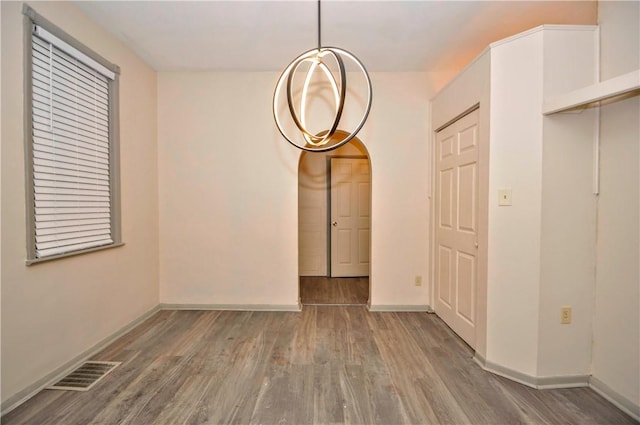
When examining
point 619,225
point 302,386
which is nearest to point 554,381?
point 619,225

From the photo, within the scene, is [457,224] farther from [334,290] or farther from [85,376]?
[85,376]

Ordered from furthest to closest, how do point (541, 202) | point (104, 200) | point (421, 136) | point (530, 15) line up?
1. point (421, 136)
2. point (104, 200)
3. point (530, 15)
4. point (541, 202)

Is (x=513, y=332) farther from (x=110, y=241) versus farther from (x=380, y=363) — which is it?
(x=110, y=241)

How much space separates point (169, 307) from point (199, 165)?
1.65 metres

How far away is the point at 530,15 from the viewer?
2391mm

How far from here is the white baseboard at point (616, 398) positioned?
5.77 ft

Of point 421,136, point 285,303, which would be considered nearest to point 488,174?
point 421,136

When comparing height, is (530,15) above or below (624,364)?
above

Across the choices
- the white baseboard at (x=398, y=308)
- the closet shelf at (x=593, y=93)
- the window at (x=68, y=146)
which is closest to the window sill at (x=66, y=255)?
the window at (x=68, y=146)

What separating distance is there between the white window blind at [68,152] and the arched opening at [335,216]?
2.85 m

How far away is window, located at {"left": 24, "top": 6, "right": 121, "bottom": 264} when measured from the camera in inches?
76.1

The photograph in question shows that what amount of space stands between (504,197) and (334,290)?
106 inches

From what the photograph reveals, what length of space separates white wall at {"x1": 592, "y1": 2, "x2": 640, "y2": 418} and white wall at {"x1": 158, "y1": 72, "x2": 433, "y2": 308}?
158cm

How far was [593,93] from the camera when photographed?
1.71 metres
